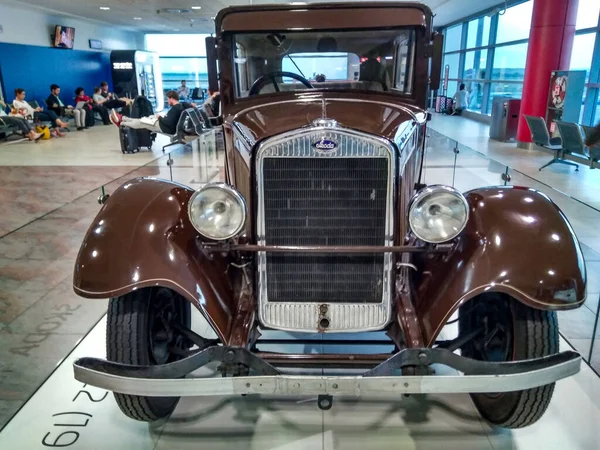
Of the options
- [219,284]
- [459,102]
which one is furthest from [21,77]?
[219,284]

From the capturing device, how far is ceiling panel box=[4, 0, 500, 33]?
558 inches

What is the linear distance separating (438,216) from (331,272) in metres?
0.54

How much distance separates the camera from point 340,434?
234cm

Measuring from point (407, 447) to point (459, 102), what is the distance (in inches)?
710

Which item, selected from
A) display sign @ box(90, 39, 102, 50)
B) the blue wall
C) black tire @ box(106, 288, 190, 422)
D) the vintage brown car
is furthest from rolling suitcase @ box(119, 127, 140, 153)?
display sign @ box(90, 39, 102, 50)

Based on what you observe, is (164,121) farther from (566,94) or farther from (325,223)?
(325,223)

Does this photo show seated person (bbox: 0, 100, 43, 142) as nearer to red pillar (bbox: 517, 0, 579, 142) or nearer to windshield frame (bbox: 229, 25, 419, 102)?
windshield frame (bbox: 229, 25, 419, 102)

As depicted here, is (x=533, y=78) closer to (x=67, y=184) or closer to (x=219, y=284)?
(x=67, y=184)

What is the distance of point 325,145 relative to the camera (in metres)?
2.08

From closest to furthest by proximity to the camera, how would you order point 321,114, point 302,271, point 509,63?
point 302,271, point 321,114, point 509,63

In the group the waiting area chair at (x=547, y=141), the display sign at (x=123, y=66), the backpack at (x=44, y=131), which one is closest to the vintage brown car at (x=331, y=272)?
the waiting area chair at (x=547, y=141)

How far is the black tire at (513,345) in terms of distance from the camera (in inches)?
81.5

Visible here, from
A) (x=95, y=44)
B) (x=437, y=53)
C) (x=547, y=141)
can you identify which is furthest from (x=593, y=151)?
(x=95, y=44)

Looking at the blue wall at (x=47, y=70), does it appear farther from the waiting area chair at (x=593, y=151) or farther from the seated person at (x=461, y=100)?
the waiting area chair at (x=593, y=151)
